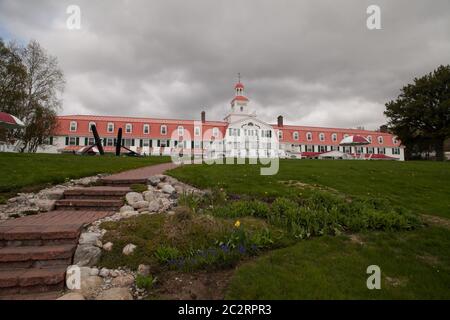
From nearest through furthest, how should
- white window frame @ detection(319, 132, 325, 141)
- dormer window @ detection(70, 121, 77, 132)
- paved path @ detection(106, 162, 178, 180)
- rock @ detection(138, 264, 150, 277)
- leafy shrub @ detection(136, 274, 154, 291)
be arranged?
leafy shrub @ detection(136, 274, 154, 291), rock @ detection(138, 264, 150, 277), paved path @ detection(106, 162, 178, 180), dormer window @ detection(70, 121, 77, 132), white window frame @ detection(319, 132, 325, 141)

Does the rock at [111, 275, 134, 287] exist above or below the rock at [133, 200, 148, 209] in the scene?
below

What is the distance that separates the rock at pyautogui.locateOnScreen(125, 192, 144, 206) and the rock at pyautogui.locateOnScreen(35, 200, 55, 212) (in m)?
1.64

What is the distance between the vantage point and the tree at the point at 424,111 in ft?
125

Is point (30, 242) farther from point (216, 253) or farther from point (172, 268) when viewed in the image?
point (216, 253)

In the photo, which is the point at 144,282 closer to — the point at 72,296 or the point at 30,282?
the point at 72,296

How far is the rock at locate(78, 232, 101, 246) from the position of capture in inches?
170

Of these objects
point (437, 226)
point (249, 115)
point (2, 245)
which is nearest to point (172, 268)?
point (2, 245)

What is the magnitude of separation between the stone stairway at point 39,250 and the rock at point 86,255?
98mm

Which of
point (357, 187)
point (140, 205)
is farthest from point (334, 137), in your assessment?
point (140, 205)

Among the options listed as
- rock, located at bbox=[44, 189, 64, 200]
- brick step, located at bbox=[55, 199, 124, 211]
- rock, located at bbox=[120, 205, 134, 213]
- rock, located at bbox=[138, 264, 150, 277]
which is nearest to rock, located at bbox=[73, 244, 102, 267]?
rock, located at bbox=[138, 264, 150, 277]

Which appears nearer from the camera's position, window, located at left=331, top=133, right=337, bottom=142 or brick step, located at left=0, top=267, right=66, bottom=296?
brick step, located at left=0, top=267, right=66, bottom=296

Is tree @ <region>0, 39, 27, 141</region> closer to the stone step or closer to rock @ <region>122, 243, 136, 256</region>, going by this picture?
the stone step

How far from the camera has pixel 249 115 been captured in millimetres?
59562

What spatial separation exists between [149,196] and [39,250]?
3028 millimetres
